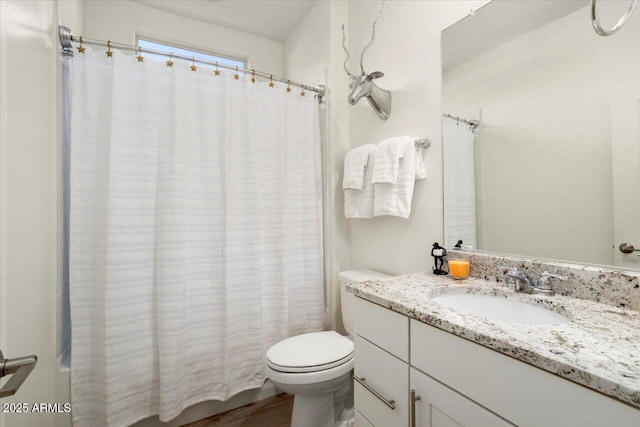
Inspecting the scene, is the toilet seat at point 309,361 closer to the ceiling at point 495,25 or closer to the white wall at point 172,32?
the ceiling at point 495,25

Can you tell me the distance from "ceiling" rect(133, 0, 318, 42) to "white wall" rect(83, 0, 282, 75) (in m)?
0.05

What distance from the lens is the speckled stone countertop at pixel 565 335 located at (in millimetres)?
475

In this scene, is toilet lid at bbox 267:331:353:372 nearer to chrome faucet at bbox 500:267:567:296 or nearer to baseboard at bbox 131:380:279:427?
baseboard at bbox 131:380:279:427

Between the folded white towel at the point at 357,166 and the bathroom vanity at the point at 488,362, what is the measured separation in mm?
736

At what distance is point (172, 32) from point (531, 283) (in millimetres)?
2764

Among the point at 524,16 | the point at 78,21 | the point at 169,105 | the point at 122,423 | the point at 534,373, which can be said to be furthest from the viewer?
the point at 78,21

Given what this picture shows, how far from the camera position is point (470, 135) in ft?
4.02

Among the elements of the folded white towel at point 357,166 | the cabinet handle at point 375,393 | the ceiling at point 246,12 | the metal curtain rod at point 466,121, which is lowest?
the cabinet handle at point 375,393

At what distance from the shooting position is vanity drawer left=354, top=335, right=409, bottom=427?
0.84 meters

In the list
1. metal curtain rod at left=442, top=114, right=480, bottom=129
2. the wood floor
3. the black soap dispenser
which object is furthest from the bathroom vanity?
the wood floor

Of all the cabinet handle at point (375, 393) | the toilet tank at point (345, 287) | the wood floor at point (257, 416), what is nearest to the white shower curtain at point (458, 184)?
the toilet tank at point (345, 287)

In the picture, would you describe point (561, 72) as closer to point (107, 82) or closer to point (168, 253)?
point (168, 253)

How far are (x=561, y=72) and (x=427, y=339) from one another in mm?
1017

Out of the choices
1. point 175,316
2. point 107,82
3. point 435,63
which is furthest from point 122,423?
point 435,63
